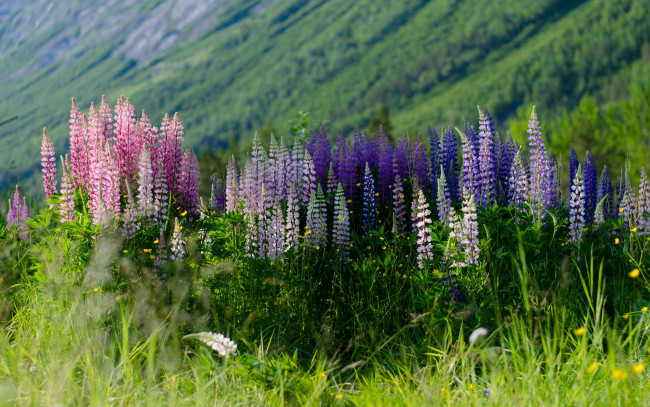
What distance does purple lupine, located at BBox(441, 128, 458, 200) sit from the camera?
717cm

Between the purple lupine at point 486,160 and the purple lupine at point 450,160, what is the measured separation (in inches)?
21.8

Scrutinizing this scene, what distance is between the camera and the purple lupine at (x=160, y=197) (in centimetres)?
575

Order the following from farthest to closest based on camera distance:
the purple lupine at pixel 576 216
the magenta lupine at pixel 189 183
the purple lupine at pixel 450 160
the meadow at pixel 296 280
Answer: the purple lupine at pixel 450 160 < the magenta lupine at pixel 189 183 < the purple lupine at pixel 576 216 < the meadow at pixel 296 280

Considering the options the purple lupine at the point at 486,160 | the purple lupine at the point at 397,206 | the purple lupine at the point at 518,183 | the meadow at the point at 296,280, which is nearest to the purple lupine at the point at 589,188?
the meadow at the point at 296,280

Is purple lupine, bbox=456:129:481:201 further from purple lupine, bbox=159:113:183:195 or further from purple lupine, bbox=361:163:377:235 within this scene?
purple lupine, bbox=159:113:183:195

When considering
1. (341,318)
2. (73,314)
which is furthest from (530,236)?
(73,314)

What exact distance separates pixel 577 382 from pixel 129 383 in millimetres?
2797

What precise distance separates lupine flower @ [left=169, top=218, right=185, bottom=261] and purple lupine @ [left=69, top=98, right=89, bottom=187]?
1464 millimetres

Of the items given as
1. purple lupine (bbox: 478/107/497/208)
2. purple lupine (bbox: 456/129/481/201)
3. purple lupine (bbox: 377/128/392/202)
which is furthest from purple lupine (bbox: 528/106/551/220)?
purple lupine (bbox: 377/128/392/202)

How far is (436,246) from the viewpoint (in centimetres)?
532

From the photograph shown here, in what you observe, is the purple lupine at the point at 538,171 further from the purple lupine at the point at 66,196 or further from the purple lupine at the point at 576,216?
the purple lupine at the point at 66,196

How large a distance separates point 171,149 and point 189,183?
0.42 m

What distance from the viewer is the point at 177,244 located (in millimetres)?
5406

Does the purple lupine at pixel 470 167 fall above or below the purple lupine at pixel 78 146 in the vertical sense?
below
